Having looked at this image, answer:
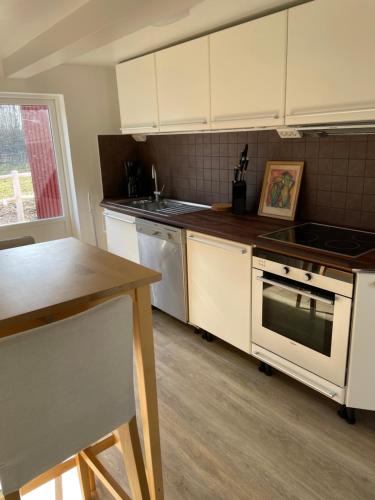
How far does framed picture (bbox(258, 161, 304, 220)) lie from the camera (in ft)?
8.47

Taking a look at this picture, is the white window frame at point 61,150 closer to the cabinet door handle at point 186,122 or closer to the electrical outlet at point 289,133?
the cabinet door handle at point 186,122

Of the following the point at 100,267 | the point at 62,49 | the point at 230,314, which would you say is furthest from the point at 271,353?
the point at 62,49

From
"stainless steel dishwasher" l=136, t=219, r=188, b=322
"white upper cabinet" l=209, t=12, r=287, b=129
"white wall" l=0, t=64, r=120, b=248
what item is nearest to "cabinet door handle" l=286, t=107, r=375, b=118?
"white upper cabinet" l=209, t=12, r=287, b=129

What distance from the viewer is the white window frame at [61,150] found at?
3525 millimetres

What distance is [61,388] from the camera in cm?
104

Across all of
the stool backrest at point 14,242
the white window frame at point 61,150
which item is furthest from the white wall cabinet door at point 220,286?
the white window frame at point 61,150

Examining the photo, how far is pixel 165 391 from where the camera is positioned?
2.35 m

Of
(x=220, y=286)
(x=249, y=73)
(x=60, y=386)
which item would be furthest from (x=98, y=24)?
(x=60, y=386)

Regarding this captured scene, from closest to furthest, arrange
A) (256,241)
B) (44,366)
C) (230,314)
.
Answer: (44,366) → (256,241) → (230,314)

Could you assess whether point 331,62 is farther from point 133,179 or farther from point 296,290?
point 133,179

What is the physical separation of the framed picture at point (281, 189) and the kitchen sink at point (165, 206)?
2.11 ft

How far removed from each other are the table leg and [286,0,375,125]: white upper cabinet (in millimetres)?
1428

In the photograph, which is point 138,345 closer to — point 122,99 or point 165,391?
point 165,391

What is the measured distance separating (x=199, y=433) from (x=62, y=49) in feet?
7.87
